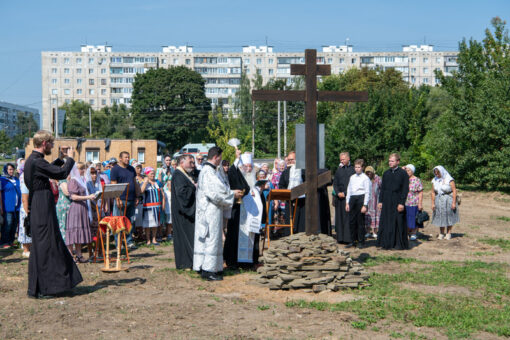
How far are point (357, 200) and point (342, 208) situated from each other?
0.52 m

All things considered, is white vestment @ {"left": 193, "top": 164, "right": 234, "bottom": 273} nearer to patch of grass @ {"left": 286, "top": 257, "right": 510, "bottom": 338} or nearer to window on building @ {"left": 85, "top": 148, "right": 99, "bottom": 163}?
patch of grass @ {"left": 286, "top": 257, "right": 510, "bottom": 338}

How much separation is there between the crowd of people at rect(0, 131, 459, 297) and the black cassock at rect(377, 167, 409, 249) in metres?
0.02

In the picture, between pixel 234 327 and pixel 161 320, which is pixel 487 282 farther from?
pixel 161 320

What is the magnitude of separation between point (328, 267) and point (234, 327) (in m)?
2.48

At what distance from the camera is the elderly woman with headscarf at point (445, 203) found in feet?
43.3

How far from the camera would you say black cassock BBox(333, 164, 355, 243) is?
12109mm

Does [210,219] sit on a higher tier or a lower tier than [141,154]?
lower

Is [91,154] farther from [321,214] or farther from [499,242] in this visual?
[499,242]

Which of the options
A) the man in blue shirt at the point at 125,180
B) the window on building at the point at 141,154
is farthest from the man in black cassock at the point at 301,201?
the window on building at the point at 141,154

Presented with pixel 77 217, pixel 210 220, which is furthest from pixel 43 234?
pixel 77 217

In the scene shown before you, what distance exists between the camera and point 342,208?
1223 centimetres

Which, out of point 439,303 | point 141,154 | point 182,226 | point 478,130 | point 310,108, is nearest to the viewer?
point 439,303

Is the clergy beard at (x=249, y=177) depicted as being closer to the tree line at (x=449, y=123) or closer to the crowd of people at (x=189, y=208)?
the crowd of people at (x=189, y=208)

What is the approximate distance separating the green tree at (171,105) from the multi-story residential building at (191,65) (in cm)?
3238
